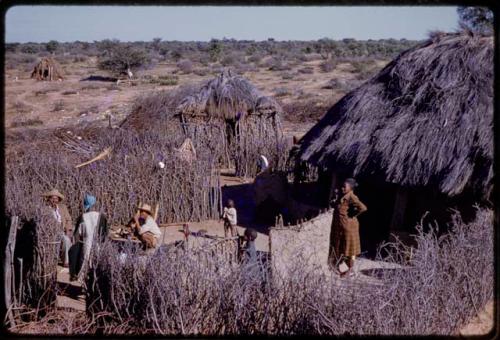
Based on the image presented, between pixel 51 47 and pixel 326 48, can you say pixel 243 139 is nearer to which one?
pixel 326 48

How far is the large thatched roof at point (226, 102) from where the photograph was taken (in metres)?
16.1

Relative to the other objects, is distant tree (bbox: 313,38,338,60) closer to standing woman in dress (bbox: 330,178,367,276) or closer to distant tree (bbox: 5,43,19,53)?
distant tree (bbox: 5,43,19,53)

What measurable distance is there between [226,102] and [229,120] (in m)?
0.53

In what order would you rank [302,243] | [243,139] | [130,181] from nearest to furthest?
[302,243]
[130,181]
[243,139]

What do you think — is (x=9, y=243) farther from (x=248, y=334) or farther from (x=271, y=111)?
(x=271, y=111)

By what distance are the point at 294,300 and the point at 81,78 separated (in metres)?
33.2

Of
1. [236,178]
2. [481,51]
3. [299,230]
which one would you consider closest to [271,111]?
[236,178]

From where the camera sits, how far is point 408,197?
970 cm

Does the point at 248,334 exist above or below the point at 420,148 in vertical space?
below

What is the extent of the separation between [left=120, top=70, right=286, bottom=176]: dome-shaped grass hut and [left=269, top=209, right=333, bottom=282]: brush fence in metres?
7.28

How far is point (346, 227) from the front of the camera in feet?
25.6

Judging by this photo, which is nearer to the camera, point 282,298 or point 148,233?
point 282,298

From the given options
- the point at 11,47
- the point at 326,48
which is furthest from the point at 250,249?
the point at 11,47

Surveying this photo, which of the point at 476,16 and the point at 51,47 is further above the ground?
the point at 476,16
